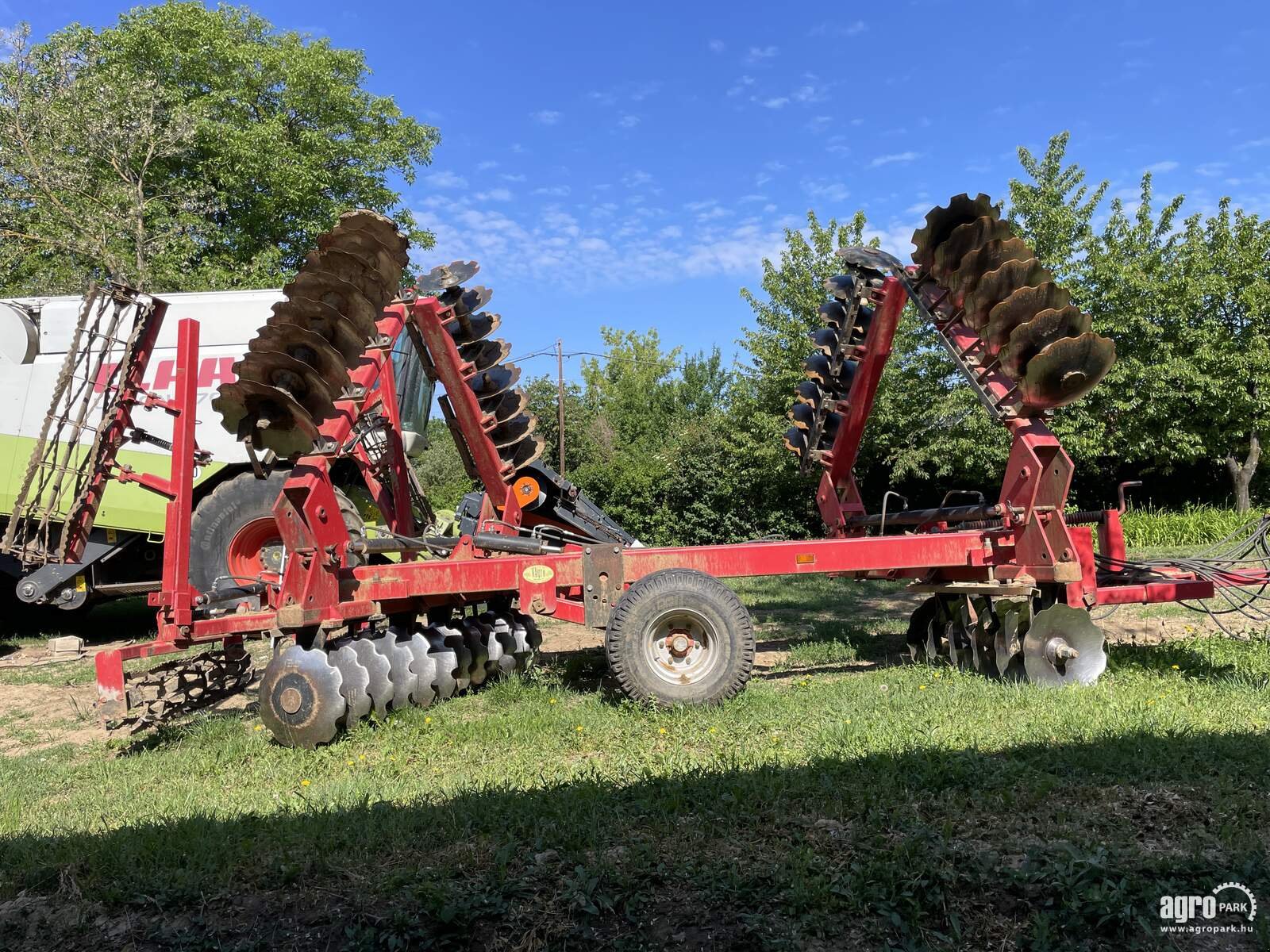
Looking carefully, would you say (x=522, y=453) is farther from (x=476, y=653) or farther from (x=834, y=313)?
(x=834, y=313)

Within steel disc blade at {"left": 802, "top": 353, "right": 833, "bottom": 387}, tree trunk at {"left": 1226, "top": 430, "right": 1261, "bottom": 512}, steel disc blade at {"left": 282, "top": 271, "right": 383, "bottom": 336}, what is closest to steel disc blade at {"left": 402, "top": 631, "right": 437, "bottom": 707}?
steel disc blade at {"left": 282, "top": 271, "right": 383, "bottom": 336}

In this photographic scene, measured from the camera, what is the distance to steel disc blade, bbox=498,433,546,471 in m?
8.00

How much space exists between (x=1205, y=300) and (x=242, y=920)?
910 inches

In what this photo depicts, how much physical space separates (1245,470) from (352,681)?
870 inches

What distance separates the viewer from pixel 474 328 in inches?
307

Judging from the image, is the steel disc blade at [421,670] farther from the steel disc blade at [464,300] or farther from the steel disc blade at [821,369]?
the steel disc blade at [821,369]

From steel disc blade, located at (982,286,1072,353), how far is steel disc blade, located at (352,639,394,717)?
477 centimetres

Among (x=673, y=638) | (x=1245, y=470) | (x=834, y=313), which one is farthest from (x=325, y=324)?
(x=1245, y=470)

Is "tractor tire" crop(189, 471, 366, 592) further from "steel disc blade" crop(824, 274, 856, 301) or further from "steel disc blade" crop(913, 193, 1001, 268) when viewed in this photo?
"steel disc blade" crop(913, 193, 1001, 268)

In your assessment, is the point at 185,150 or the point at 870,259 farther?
the point at 185,150

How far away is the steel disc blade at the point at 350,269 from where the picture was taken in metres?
6.02

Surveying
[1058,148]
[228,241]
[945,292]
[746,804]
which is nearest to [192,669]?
[746,804]

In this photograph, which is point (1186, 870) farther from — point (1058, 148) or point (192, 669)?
point (1058, 148)

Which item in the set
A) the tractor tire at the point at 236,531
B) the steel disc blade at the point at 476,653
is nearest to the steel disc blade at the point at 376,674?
the steel disc blade at the point at 476,653
